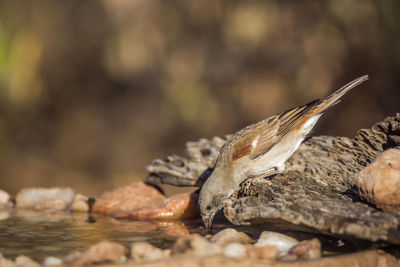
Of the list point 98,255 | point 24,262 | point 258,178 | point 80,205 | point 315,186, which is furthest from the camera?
point 80,205

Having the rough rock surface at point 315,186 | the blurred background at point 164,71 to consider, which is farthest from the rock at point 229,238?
the blurred background at point 164,71

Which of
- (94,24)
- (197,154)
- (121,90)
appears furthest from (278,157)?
(94,24)

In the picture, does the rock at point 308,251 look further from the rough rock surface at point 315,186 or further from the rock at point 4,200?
the rock at point 4,200

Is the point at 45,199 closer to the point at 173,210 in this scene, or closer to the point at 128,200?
the point at 128,200

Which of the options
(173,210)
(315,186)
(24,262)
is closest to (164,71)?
(173,210)

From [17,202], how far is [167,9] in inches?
200

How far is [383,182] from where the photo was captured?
3428mm

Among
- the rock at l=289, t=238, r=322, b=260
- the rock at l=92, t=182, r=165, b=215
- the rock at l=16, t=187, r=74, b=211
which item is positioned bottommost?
the rock at l=289, t=238, r=322, b=260

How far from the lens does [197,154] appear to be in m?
5.78

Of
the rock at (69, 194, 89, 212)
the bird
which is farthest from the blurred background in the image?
the bird

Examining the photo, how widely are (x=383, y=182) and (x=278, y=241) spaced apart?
0.84 m

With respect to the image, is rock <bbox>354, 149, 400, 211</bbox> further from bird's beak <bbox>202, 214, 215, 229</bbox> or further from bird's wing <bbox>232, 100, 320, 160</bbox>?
bird's beak <bbox>202, 214, 215, 229</bbox>

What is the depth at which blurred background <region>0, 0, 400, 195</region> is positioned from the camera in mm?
9008

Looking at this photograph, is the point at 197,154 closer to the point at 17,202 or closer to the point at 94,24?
the point at 17,202
